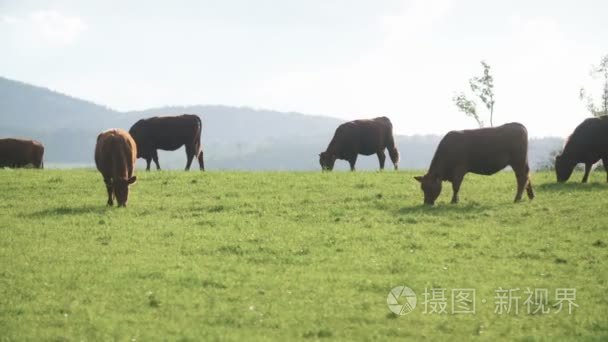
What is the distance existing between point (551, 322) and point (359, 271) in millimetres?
4085

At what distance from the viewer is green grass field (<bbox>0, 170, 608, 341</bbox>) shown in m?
11.2

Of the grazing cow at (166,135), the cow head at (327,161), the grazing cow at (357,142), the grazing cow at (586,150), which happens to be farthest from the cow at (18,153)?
the grazing cow at (586,150)

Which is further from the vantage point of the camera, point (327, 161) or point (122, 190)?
point (327, 161)

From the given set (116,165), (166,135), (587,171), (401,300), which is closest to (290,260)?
(401,300)

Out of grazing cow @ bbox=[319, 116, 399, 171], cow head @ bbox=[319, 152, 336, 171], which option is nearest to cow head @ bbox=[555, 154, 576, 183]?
grazing cow @ bbox=[319, 116, 399, 171]

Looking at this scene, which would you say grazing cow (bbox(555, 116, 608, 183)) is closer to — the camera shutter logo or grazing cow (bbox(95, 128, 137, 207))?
grazing cow (bbox(95, 128, 137, 207))

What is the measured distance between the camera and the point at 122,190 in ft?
71.7

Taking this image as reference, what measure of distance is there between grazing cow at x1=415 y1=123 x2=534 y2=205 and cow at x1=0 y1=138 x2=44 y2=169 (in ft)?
86.4

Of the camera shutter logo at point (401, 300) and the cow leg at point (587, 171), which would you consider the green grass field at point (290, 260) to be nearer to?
→ the camera shutter logo at point (401, 300)

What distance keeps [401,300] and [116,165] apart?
12.2 meters

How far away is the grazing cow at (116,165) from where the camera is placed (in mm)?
21812

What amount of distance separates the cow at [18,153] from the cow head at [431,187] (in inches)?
1029

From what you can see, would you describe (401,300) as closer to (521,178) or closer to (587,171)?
(521,178)

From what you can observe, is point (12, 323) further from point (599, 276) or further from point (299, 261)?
point (599, 276)
